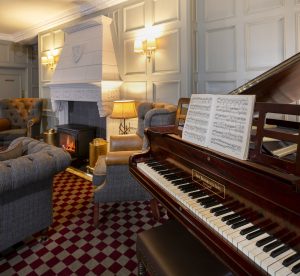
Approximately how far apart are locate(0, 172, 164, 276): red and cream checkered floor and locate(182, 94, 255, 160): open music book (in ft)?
3.79

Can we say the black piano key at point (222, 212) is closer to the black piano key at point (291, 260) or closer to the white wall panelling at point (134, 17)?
the black piano key at point (291, 260)

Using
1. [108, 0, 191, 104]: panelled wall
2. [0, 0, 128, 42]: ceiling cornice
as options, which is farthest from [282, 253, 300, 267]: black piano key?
[0, 0, 128, 42]: ceiling cornice

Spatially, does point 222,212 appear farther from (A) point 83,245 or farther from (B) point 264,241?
(A) point 83,245

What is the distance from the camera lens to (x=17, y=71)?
22.4 ft

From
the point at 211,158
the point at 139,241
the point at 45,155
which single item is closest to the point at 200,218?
the point at 211,158

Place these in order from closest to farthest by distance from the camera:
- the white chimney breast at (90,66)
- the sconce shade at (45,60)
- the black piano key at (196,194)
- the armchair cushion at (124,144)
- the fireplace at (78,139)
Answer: the black piano key at (196,194) < the armchair cushion at (124,144) < the white chimney breast at (90,66) < the fireplace at (78,139) < the sconce shade at (45,60)

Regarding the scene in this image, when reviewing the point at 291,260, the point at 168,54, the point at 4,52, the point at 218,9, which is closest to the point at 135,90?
the point at 168,54

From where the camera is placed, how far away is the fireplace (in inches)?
169

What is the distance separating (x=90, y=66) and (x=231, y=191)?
3525 millimetres

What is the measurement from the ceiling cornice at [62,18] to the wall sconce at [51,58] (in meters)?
0.54

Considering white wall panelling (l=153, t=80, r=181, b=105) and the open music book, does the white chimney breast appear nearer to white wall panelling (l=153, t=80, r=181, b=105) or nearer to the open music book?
white wall panelling (l=153, t=80, r=181, b=105)

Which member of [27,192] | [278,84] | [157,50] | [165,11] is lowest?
[27,192]

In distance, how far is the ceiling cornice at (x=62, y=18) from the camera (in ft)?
13.4

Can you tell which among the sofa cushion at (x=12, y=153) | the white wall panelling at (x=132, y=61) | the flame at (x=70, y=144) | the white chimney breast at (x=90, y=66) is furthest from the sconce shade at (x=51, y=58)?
the sofa cushion at (x=12, y=153)
